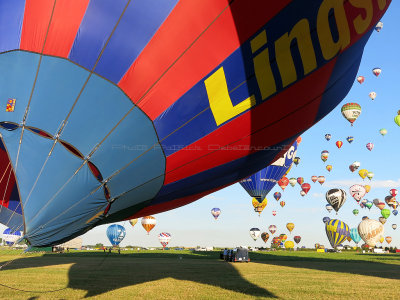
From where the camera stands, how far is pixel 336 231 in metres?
57.7

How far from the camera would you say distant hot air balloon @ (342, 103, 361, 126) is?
48188 mm

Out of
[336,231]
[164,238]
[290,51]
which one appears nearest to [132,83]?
[290,51]

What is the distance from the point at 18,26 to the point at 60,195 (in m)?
2.56

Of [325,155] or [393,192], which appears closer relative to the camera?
[325,155]

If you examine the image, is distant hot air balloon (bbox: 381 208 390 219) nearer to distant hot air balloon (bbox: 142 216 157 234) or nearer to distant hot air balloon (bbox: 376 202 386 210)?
distant hot air balloon (bbox: 376 202 386 210)

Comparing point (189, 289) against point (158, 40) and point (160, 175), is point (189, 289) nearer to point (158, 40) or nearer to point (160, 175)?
point (160, 175)

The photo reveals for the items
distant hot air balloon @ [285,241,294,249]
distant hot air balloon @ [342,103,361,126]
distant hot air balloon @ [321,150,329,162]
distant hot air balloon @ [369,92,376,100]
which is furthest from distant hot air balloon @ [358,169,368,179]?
distant hot air balloon @ [342,103,361,126]

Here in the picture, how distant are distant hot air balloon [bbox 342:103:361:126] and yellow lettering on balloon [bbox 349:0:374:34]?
4362 centimetres

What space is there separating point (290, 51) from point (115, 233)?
52.0 metres

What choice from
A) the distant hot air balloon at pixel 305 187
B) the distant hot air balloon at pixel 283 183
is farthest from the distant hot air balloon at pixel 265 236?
the distant hot air balloon at pixel 283 183

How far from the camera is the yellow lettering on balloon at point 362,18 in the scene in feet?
22.3

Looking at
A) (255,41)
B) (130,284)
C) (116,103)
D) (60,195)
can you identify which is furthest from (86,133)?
(130,284)

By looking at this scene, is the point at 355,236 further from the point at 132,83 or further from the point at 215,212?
the point at 132,83

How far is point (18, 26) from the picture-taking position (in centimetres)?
568
